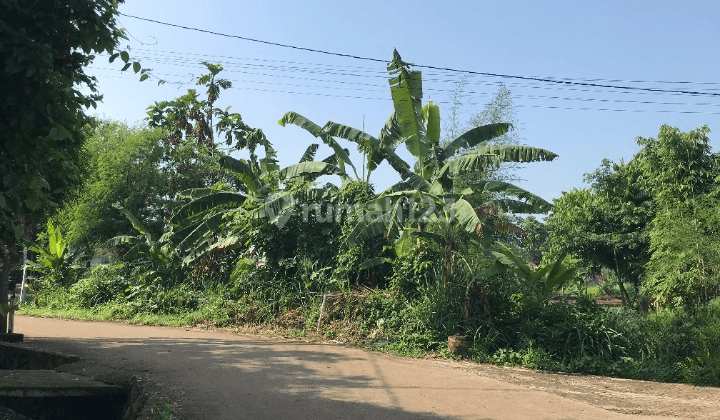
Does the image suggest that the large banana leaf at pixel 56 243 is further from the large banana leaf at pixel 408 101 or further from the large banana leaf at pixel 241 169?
the large banana leaf at pixel 408 101

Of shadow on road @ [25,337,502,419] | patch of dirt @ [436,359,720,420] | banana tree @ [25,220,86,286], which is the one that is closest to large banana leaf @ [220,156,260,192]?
shadow on road @ [25,337,502,419]

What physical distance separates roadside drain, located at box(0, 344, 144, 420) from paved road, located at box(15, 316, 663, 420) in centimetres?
50

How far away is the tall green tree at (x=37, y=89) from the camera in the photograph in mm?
4434

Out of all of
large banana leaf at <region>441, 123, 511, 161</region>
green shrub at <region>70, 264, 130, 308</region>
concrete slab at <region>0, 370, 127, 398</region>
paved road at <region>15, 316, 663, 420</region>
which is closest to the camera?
concrete slab at <region>0, 370, 127, 398</region>

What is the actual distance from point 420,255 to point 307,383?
195 inches

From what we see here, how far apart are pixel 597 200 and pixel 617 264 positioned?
89.7 inches

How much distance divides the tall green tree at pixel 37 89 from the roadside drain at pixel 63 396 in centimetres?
273

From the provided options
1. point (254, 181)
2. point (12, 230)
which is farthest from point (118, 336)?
point (12, 230)

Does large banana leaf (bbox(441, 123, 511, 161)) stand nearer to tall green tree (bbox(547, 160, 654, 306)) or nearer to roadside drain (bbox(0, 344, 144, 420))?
roadside drain (bbox(0, 344, 144, 420))

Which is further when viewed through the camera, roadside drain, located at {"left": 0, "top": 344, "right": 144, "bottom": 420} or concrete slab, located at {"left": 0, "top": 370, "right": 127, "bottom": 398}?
roadside drain, located at {"left": 0, "top": 344, "right": 144, "bottom": 420}

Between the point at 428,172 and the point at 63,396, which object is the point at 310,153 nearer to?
the point at 428,172

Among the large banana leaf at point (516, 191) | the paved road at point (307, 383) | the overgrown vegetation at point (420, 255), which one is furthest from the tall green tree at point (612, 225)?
the paved road at point (307, 383)

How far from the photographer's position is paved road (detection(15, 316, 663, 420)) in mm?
6852

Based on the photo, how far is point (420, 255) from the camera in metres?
12.5
